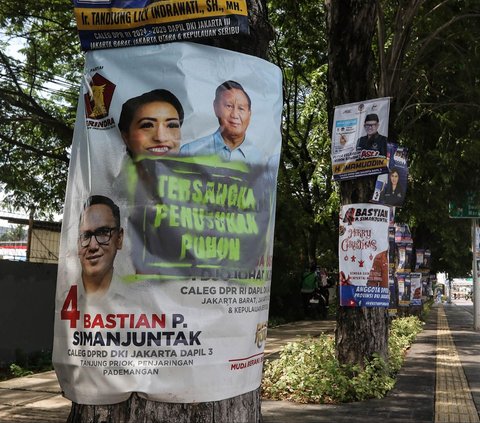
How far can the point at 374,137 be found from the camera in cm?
764

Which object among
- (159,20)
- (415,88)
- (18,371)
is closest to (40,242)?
(18,371)

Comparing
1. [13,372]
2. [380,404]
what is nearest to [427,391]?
[380,404]

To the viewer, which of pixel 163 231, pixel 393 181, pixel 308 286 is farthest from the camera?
pixel 308 286

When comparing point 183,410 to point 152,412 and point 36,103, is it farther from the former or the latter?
point 36,103

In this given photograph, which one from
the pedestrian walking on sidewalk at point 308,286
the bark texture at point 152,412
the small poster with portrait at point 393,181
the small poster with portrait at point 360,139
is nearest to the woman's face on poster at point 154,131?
the bark texture at point 152,412

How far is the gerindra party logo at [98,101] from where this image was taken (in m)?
2.58

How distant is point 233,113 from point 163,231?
0.58 metres

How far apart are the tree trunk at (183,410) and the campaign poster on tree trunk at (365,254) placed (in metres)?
5.31

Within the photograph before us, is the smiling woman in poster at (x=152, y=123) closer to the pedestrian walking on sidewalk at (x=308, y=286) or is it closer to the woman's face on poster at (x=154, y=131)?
the woman's face on poster at (x=154, y=131)

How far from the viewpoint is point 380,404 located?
23.1 ft

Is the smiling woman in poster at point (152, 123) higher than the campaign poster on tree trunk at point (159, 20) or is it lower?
lower

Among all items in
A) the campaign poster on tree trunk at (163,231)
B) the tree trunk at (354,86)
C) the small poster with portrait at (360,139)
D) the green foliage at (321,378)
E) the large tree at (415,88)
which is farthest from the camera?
the large tree at (415,88)

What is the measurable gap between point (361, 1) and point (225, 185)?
235 inches

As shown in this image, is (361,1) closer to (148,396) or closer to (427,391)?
(427,391)
